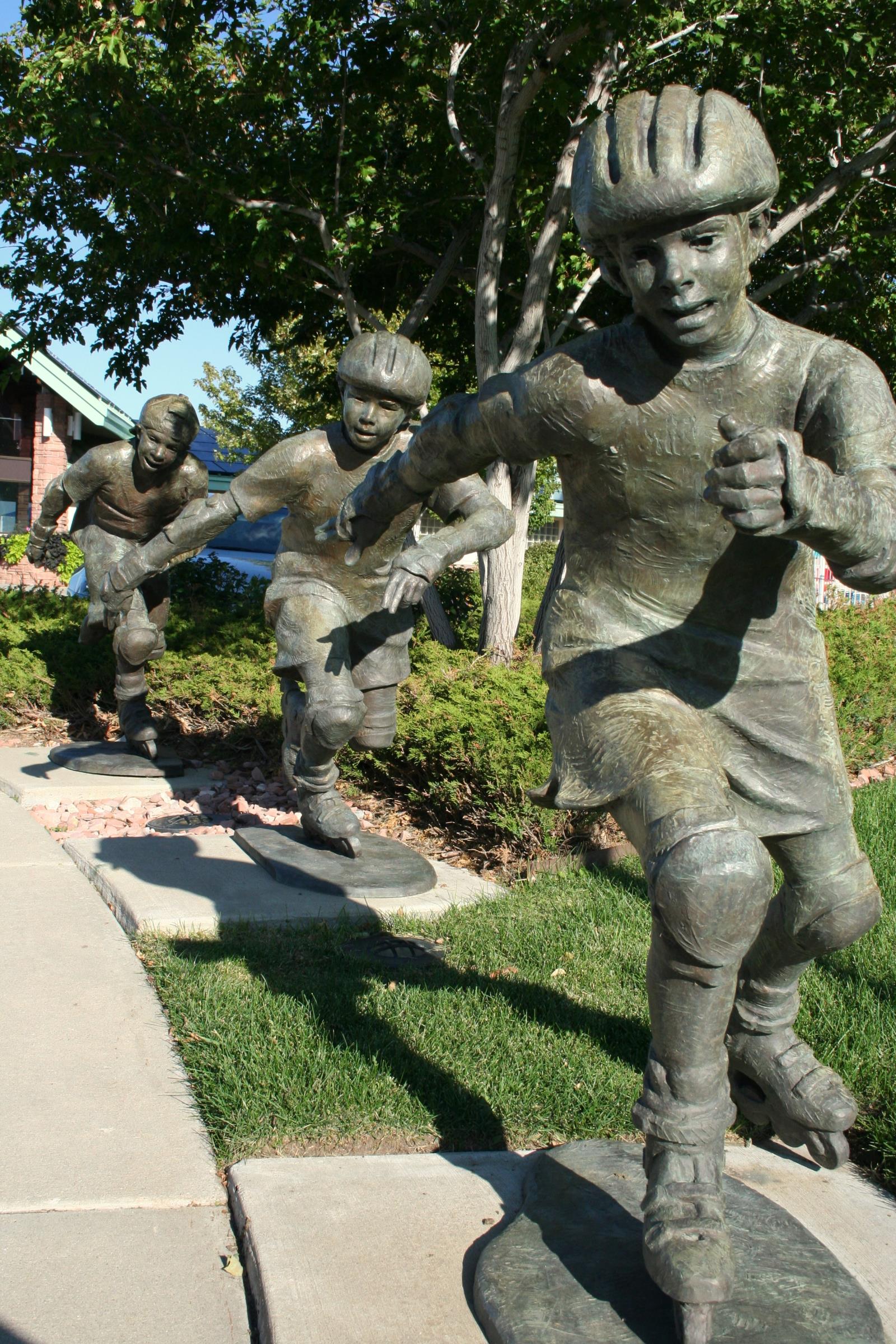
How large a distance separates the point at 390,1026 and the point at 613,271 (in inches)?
87.8

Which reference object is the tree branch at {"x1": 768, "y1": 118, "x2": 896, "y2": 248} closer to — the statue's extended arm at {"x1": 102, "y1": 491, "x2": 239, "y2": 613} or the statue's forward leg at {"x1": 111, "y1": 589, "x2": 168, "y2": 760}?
the statue's forward leg at {"x1": 111, "y1": 589, "x2": 168, "y2": 760}

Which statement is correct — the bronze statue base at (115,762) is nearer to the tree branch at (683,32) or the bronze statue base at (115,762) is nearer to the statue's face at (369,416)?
the statue's face at (369,416)

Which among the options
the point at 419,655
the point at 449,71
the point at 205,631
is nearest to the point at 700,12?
the point at 449,71

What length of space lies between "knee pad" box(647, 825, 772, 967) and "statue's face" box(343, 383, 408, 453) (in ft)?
9.78

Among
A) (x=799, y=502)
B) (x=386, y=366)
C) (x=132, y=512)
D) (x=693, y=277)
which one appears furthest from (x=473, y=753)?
(x=799, y=502)

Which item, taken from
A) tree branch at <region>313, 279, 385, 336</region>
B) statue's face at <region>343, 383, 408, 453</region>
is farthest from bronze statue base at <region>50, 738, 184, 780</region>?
tree branch at <region>313, 279, 385, 336</region>

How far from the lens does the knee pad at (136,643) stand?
701cm

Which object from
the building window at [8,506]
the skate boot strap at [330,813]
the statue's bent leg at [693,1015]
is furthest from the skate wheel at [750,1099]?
the building window at [8,506]

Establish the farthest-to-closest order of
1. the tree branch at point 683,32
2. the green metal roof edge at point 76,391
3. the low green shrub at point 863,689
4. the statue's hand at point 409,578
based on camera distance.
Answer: the green metal roof edge at point 76,391 < the tree branch at point 683,32 < the low green shrub at point 863,689 < the statue's hand at point 409,578

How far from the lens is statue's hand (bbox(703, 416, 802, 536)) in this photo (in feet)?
5.67

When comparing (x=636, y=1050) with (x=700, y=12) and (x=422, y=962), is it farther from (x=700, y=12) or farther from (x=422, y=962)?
(x=700, y=12)

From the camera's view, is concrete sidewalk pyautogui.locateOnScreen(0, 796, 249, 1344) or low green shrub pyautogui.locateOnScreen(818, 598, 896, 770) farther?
low green shrub pyautogui.locateOnScreen(818, 598, 896, 770)

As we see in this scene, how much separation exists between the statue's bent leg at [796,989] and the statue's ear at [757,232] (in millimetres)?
1218

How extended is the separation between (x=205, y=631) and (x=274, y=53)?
4.47m
